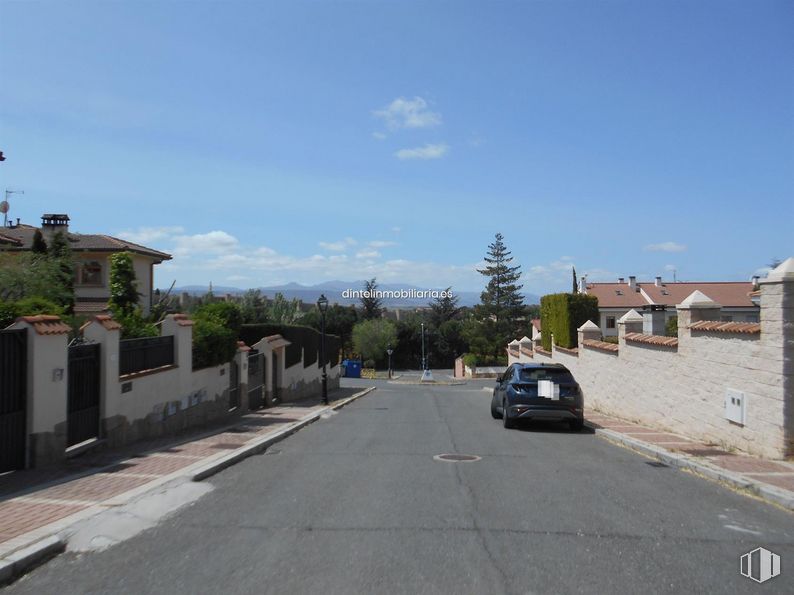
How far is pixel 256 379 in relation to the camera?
22.7m

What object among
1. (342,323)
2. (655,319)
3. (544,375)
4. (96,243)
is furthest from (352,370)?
(544,375)

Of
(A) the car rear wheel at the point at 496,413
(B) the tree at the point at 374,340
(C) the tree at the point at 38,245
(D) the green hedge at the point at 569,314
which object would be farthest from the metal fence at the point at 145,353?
(B) the tree at the point at 374,340

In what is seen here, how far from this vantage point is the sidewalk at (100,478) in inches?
259

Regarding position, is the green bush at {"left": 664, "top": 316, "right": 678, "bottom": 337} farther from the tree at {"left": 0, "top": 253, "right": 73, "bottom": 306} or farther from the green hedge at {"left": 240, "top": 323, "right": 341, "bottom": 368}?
the tree at {"left": 0, "top": 253, "right": 73, "bottom": 306}

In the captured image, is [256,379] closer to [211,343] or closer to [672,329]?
[211,343]

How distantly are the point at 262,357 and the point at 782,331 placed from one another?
56.7ft

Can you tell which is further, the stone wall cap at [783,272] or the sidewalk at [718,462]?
the stone wall cap at [783,272]

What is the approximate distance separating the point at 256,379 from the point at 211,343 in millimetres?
5875

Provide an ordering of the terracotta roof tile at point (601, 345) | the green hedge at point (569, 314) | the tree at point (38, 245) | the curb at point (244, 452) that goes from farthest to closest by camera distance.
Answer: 1. the green hedge at point (569, 314)
2. the tree at point (38, 245)
3. the terracotta roof tile at point (601, 345)
4. the curb at point (244, 452)

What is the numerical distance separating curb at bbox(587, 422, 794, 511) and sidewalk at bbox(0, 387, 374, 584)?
698 cm

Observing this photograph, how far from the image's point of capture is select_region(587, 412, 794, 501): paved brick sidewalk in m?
8.87

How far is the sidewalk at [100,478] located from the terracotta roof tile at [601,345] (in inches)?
386

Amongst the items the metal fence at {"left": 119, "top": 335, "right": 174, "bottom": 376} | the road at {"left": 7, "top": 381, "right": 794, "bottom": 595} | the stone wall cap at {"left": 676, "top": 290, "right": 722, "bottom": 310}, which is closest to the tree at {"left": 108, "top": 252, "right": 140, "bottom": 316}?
the metal fence at {"left": 119, "top": 335, "right": 174, "bottom": 376}

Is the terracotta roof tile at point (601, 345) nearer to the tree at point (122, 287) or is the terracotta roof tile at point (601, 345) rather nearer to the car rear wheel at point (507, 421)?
the car rear wheel at point (507, 421)
